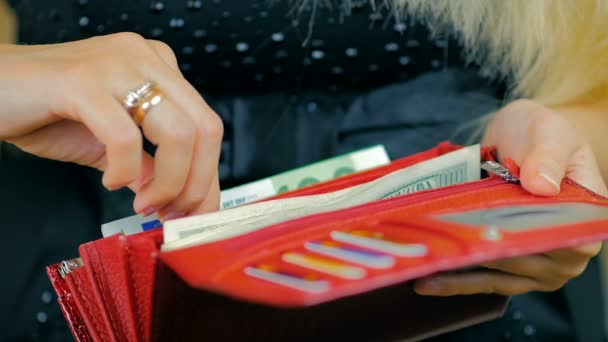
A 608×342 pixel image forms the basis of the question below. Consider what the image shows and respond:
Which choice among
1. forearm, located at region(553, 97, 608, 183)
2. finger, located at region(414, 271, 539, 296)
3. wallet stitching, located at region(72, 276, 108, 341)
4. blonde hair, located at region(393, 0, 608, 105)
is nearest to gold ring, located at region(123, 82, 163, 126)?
wallet stitching, located at region(72, 276, 108, 341)

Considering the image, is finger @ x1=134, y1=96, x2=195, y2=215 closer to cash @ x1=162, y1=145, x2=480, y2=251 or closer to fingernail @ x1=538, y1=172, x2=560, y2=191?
cash @ x1=162, y1=145, x2=480, y2=251

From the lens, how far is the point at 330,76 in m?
0.70

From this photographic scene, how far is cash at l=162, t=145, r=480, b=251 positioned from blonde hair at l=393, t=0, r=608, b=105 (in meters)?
0.22

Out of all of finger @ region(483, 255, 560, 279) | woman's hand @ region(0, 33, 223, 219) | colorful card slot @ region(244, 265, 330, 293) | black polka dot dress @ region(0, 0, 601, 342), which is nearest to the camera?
colorful card slot @ region(244, 265, 330, 293)

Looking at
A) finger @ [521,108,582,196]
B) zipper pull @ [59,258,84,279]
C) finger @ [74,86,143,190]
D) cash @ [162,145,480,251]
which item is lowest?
zipper pull @ [59,258,84,279]

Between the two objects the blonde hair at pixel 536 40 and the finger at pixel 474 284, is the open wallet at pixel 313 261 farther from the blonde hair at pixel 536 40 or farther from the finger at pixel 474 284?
the blonde hair at pixel 536 40

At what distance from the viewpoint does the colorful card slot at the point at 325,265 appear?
0.95 feet

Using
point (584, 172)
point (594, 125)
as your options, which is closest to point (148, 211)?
point (584, 172)

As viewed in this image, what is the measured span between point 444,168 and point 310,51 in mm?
259

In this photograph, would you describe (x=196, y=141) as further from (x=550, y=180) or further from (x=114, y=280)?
(x=550, y=180)

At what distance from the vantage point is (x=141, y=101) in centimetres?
39

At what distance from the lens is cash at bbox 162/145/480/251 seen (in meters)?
0.36

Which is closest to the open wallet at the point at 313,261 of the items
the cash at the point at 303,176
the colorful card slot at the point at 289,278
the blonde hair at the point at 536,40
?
the colorful card slot at the point at 289,278

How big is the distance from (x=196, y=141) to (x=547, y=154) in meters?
0.27
